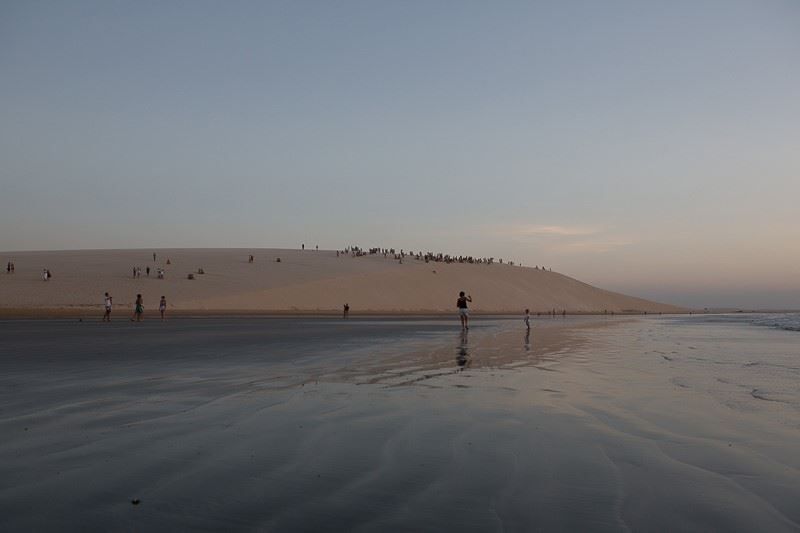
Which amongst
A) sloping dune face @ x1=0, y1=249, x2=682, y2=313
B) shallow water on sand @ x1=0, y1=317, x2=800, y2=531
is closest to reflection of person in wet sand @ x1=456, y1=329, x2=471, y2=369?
shallow water on sand @ x1=0, y1=317, x2=800, y2=531

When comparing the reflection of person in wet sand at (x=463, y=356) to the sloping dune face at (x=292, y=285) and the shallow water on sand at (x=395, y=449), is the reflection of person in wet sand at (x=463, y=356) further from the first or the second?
the sloping dune face at (x=292, y=285)

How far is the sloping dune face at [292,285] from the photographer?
51031 mm

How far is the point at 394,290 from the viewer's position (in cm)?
6794

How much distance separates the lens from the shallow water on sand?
415cm

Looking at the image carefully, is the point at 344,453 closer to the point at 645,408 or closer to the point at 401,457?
the point at 401,457

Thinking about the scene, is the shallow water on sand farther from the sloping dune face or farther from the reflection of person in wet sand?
the sloping dune face

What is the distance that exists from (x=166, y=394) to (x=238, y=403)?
1348mm

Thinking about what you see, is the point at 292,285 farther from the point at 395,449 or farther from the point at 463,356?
the point at 395,449

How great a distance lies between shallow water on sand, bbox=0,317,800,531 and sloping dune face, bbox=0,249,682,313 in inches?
1618

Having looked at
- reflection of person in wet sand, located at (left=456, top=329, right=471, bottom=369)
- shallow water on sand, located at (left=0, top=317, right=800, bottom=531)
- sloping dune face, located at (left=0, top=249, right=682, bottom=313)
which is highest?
sloping dune face, located at (left=0, top=249, right=682, bottom=313)

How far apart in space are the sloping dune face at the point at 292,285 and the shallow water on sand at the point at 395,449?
135ft

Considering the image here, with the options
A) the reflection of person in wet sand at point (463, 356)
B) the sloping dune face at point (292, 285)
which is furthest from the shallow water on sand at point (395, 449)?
the sloping dune face at point (292, 285)

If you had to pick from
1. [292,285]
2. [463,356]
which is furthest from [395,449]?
[292,285]

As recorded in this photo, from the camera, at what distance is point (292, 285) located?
201ft
